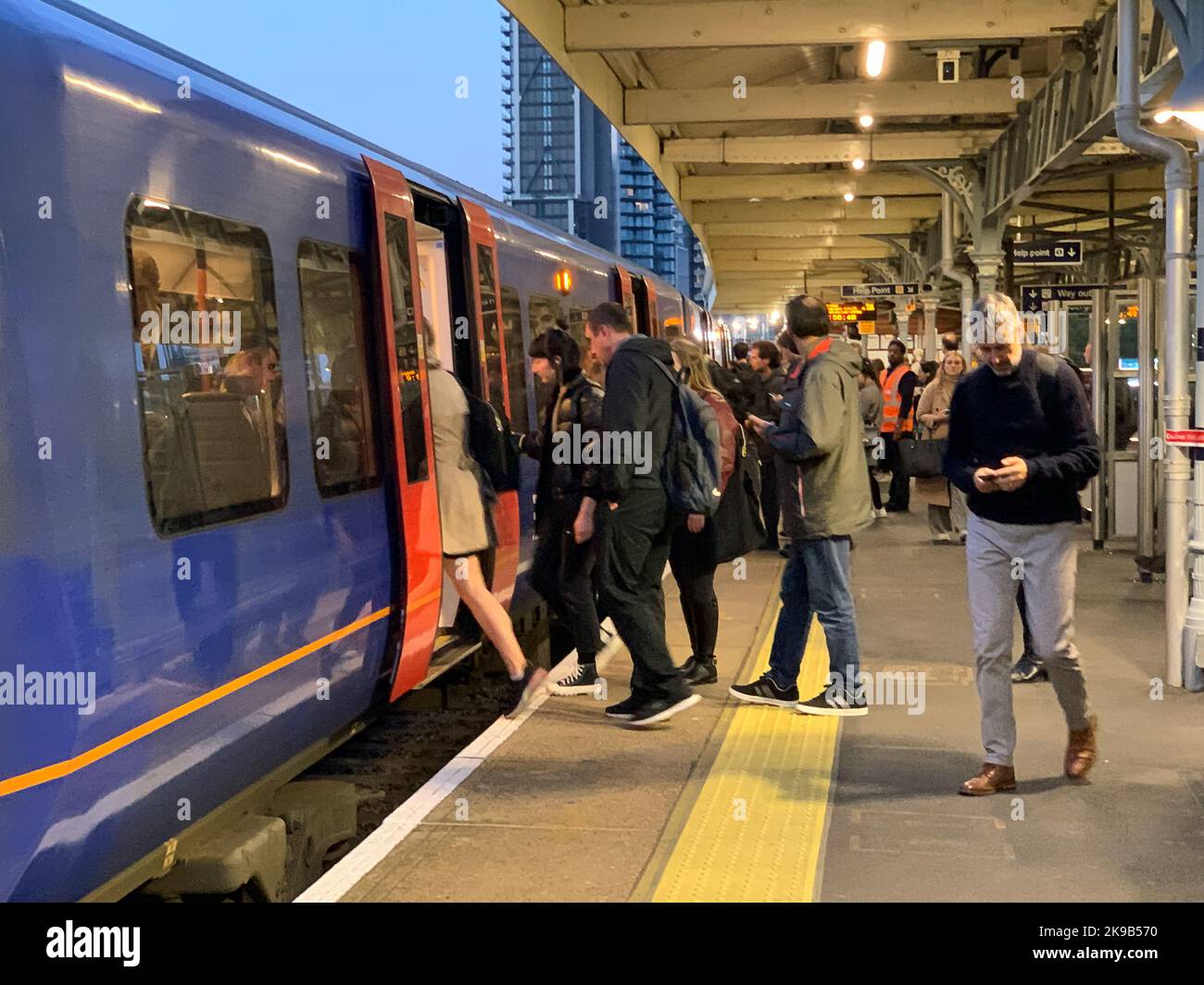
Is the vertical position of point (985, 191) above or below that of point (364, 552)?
above

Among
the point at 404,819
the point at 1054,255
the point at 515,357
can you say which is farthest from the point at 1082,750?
the point at 1054,255

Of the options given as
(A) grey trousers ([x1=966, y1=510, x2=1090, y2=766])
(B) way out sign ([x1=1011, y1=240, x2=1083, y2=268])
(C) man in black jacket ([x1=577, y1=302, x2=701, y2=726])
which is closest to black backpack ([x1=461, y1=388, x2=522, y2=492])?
(C) man in black jacket ([x1=577, y1=302, x2=701, y2=726])

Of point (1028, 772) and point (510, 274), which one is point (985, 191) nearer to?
point (510, 274)

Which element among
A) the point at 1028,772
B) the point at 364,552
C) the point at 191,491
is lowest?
the point at 1028,772

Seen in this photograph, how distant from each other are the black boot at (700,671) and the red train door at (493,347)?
1243 millimetres

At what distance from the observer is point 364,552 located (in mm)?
6305

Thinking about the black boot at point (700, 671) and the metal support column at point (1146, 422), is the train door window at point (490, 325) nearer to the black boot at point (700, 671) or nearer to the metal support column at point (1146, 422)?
the black boot at point (700, 671)

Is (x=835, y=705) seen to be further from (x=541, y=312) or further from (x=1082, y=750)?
(x=541, y=312)

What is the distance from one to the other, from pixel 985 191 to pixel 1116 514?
7351 millimetres

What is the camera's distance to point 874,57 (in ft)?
47.1

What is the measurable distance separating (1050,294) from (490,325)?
17.5 m

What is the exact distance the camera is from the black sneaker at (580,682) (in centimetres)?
776

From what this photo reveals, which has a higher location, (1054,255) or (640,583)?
(1054,255)
